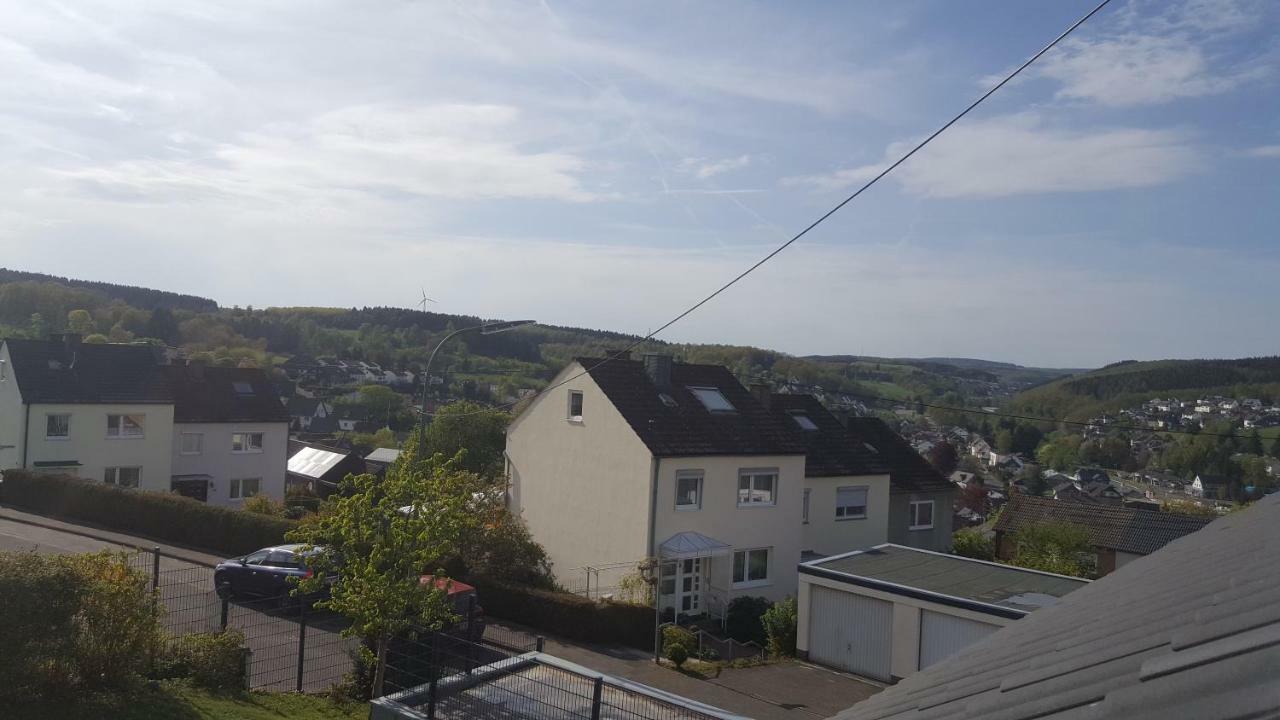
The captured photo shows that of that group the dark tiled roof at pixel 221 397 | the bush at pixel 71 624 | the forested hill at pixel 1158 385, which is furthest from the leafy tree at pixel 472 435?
the forested hill at pixel 1158 385

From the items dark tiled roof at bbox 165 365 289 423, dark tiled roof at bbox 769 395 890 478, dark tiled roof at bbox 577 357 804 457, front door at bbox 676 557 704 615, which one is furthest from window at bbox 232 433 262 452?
front door at bbox 676 557 704 615

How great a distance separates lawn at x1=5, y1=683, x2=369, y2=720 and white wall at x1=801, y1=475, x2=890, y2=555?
2094 centimetres

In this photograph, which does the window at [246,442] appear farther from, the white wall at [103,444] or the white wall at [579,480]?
the white wall at [579,480]

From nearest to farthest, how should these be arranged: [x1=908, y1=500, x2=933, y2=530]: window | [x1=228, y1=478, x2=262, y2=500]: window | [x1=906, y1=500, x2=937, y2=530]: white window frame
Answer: [x1=906, y1=500, x2=937, y2=530]: white window frame → [x1=908, y1=500, x2=933, y2=530]: window → [x1=228, y1=478, x2=262, y2=500]: window

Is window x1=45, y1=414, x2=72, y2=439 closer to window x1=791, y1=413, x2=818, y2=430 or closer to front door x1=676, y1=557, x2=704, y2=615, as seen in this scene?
front door x1=676, y1=557, x2=704, y2=615

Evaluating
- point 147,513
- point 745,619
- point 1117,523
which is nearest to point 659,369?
point 745,619

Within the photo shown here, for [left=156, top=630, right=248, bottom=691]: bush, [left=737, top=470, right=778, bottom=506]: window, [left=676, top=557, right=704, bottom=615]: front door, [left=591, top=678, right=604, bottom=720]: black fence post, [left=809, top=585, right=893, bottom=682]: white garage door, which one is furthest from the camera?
[left=737, top=470, right=778, bottom=506]: window

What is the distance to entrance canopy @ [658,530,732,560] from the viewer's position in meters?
27.0

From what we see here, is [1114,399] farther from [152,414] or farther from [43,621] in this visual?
[43,621]

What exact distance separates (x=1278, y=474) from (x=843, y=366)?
52.9 meters

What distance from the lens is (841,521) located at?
33.9m

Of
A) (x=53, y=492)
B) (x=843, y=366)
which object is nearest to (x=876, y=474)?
(x=53, y=492)

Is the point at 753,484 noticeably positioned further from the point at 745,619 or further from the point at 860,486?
the point at 860,486

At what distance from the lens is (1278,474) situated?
65.1m
